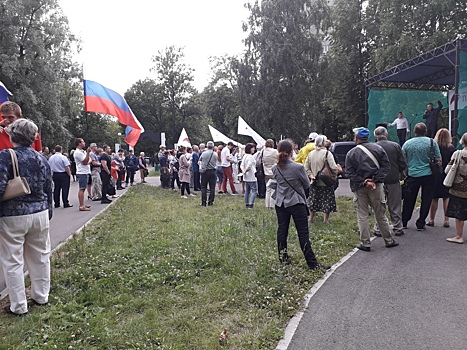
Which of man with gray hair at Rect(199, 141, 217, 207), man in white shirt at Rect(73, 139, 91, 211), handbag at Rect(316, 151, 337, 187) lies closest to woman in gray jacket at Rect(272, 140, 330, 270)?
handbag at Rect(316, 151, 337, 187)

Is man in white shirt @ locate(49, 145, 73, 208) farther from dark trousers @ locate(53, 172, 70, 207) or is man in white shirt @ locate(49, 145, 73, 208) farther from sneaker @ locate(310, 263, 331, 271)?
sneaker @ locate(310, 263, 331, 271)

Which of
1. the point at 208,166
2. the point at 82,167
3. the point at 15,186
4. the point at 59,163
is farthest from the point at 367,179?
the point at 59,163

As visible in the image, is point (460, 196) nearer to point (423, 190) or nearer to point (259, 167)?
point (423, 190)

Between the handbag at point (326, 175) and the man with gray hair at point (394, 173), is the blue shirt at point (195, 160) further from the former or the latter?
the man with gray hair at point (394, 173)

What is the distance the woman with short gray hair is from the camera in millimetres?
4141

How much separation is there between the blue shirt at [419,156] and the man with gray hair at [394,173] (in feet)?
2.03

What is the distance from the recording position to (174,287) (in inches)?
197

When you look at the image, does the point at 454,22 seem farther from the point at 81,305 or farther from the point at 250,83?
the point at 81,305

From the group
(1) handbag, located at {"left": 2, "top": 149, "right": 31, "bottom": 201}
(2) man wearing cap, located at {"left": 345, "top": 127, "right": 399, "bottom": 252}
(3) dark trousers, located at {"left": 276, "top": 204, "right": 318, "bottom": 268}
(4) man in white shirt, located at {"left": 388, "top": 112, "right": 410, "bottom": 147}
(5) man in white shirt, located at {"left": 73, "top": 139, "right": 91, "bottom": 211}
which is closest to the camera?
(1) handbag, located at {"left": 2, "top": 149, "right": 31, "bottom": 201}

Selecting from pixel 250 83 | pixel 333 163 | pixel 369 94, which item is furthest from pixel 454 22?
pixel 333 163

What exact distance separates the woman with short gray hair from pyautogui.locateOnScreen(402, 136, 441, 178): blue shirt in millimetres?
6361

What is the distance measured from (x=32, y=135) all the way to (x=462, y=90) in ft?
44.9

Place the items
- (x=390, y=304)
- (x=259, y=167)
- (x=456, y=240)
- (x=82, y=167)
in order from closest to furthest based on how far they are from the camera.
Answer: (x=390, y=304) → (x=456, y=240) → (x=259, y=167) → (x=82, y=167)

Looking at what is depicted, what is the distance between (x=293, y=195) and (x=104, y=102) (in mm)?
7169
